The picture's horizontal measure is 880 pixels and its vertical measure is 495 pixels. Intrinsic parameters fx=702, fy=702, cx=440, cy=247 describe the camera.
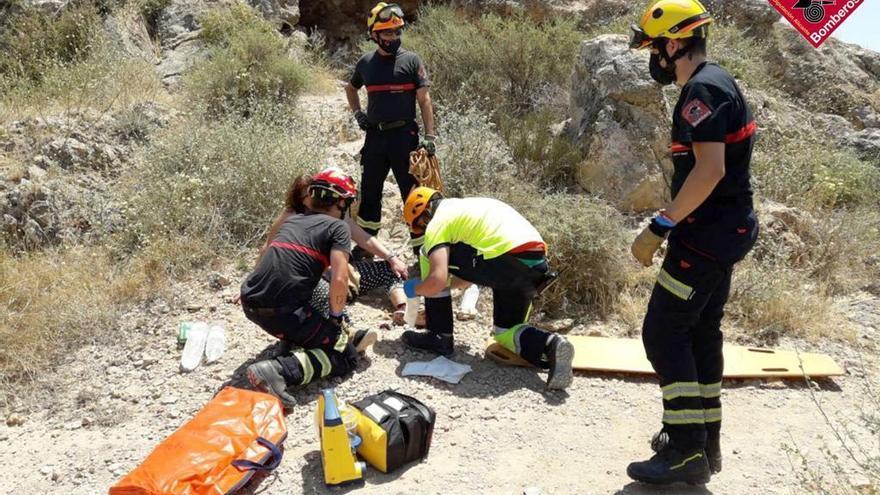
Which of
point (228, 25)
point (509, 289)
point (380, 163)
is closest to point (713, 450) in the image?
point (509, 289)

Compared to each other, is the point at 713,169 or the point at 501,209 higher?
the point at 713,169

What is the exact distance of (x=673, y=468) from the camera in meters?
3.04

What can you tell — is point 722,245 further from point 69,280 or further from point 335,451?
point 69,280

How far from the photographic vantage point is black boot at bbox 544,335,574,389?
12.9 ft

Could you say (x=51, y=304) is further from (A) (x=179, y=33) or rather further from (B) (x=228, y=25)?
(A) (x=179, y=33)

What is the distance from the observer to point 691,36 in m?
2.82

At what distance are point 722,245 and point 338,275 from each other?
6.39 ft

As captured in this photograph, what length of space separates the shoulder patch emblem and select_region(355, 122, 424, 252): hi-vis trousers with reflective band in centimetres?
292

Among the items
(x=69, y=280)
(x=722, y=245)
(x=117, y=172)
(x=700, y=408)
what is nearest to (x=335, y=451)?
(x=700, y=408)

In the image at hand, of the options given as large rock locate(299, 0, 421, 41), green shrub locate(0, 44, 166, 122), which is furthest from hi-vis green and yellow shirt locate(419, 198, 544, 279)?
large rock locate(299, 0, 421, 41)

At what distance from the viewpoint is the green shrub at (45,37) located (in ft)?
26.8

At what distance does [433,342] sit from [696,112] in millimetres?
2229

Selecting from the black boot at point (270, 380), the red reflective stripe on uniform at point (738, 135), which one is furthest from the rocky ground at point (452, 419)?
the red reflective stripe on uniform at point (738, 135)

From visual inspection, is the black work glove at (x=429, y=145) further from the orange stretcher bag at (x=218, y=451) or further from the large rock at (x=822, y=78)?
the large rock at (x=822, y=78)
